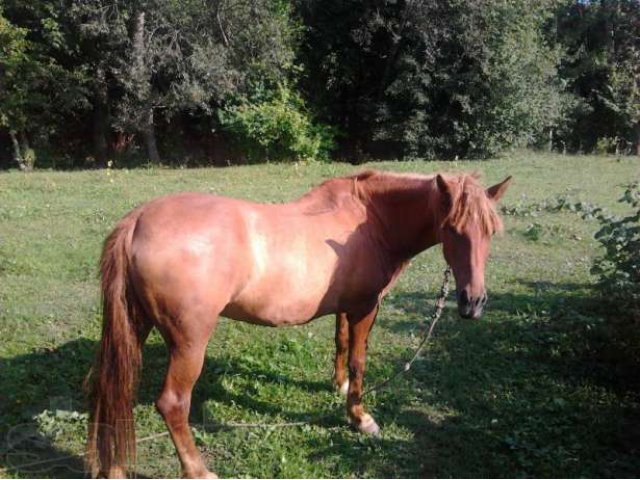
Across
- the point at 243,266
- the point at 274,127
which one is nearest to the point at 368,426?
the point at 243,266

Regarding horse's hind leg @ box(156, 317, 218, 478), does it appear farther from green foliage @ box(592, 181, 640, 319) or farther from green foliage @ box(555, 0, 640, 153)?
green foliage @ box(555, 0, 640, 153)

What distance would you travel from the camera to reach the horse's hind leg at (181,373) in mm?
3152

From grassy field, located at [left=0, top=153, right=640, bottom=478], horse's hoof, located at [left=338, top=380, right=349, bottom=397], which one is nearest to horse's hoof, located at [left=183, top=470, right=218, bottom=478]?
grassy field, located at [left=0, top=153, right=640, bottom=478]

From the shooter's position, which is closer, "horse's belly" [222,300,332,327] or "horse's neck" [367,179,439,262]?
"horse's belly" [222,300,332,327]

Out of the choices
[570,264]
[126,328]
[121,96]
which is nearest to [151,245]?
[126,328]

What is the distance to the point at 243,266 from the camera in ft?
10.8

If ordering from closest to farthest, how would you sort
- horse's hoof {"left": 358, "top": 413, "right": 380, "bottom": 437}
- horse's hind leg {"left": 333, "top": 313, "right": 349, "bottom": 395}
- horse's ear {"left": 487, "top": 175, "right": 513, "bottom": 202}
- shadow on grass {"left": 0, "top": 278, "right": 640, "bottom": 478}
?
horse's ear {"left": 487, "top": 175, "right": 513, "bottom": 202} → shadow on grass {"left": 0, "top": 278, "right": 640, "bottom": 478} → horse's hoof {"left": 358, "top": 413, "right": 380, "bottom": 437} → horse's hind leg {"left": 333, "top": 313, "right": 349, "bottom": 395}

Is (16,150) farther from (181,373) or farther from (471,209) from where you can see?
(471,209)

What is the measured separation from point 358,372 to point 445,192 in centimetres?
143

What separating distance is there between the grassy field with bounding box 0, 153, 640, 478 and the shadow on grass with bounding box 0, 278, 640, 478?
1cm

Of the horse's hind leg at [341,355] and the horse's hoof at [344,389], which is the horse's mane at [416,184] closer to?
the horse's hind leg at [341,355]

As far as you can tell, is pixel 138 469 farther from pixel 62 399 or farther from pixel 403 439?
pixel 403 439

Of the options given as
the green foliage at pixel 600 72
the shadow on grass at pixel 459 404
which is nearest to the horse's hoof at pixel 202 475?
the shadow on grass at pixel 459 404

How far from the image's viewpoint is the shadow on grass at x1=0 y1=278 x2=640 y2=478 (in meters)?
3.67
